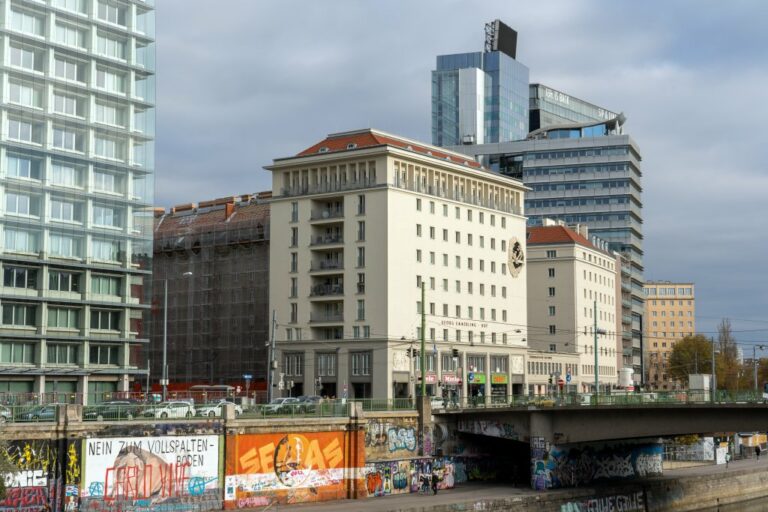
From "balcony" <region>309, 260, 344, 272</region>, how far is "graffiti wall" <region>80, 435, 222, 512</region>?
55.9 meters

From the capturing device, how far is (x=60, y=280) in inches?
3565

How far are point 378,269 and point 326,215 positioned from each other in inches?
378

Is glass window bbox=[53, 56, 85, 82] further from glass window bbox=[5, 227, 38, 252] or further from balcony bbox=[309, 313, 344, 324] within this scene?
balcony bbox=[309, 313, 344, 324]

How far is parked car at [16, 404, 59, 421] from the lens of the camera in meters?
55.6

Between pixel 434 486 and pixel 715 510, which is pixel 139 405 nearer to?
pixel 434 486

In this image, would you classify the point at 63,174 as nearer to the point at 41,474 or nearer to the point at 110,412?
the point at 110,412

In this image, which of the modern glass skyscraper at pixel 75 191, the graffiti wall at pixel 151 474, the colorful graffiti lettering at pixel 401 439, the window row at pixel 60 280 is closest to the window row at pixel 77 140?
the modern glass skyscraper at pixel 75 191

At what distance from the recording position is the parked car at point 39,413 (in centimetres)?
5556

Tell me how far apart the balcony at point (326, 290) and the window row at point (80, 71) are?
99.5ft

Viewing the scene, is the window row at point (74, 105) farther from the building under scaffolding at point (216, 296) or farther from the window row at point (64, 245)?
the building under scaffolding at point (216, 296)

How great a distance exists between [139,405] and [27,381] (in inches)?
1234

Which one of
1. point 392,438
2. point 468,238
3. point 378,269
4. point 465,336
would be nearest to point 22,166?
point 392,438

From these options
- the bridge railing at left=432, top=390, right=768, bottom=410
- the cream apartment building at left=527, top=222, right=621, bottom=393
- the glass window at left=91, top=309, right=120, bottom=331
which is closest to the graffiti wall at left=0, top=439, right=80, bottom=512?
the bridge railing at left=432, top=390, right=768, bottom=410

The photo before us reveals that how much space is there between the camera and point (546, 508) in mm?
73750
